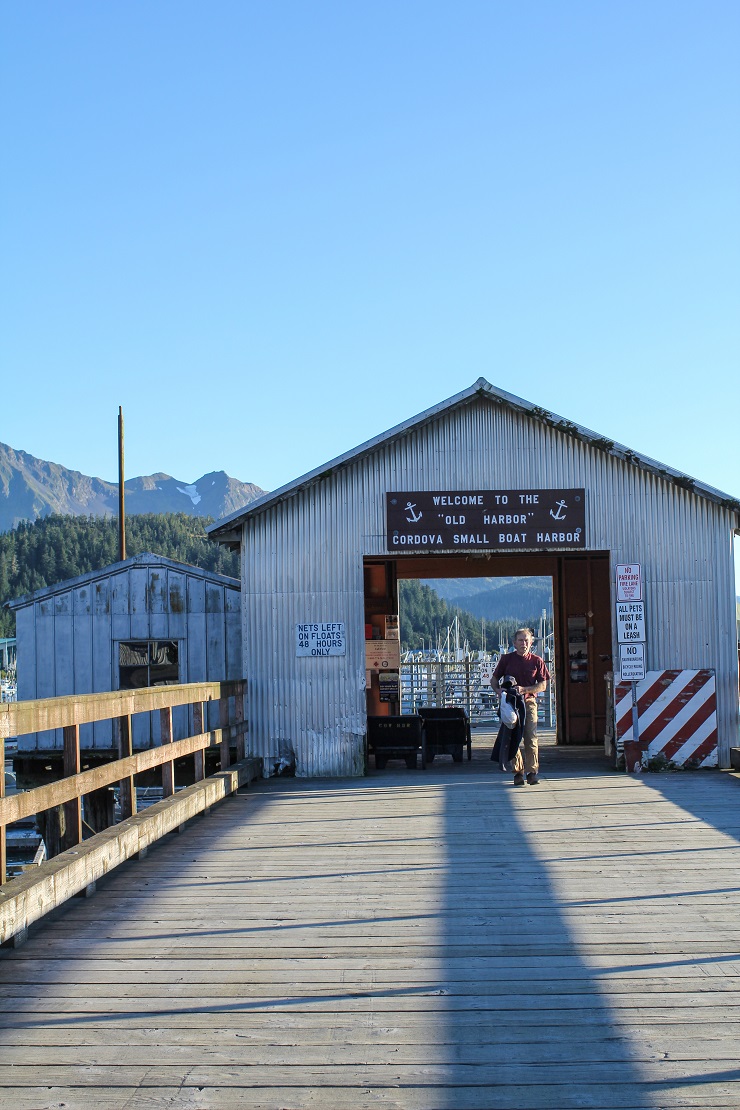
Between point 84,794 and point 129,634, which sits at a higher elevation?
point 129,634

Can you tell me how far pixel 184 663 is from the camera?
61.5 ft

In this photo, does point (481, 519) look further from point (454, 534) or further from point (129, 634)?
point (129, 634)

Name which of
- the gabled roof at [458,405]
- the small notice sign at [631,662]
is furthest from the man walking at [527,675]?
the gabled roof at [458,405]

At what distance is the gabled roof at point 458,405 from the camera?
13.5 meters

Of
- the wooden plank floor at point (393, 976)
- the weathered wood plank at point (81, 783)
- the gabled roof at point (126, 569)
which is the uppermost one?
the gabled roof at point (126, 569)

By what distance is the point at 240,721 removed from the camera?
1315 centimetres

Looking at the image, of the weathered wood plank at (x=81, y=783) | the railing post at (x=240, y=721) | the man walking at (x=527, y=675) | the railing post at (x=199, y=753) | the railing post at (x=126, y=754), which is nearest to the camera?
the weathered wood plank at (x=81, y=783)

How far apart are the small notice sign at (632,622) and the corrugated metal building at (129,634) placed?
742cm

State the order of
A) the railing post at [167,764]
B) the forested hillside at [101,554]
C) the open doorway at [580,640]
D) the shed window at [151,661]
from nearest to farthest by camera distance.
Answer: the railing post at [167,764], the open doorway at [580,640], the shed window at [151,661], the forested hillside at [101,554]

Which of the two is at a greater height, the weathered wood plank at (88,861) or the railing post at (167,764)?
the railing post at (167,764)

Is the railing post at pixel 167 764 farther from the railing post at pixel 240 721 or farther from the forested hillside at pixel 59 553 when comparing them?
the forested hillside at pixel 59 553

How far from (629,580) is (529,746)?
9.18 feet

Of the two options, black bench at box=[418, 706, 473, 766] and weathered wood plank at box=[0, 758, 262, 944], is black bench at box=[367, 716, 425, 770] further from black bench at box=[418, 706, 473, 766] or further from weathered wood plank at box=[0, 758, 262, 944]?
weathered wood plank at box=[0, 758, 262, 944]

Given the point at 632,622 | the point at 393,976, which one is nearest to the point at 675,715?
the point at 632,622
